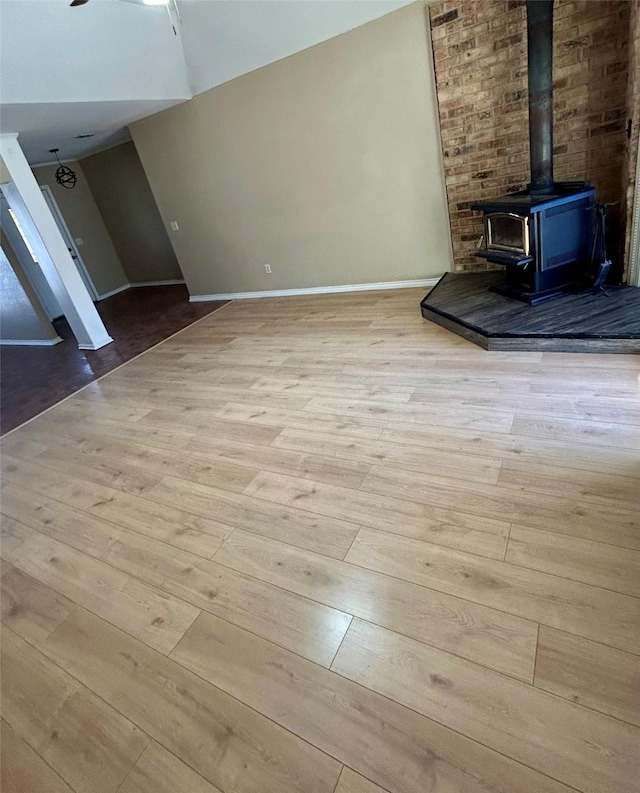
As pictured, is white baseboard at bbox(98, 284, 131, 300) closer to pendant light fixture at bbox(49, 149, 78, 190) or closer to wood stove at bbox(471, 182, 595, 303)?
pendant light fixture at bbox(49, 149, 78, 190)

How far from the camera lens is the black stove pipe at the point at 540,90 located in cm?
276

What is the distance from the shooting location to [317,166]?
14.8 ft

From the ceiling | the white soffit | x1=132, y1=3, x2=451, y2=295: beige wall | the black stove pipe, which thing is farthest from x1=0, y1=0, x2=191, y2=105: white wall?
the black stove pipe

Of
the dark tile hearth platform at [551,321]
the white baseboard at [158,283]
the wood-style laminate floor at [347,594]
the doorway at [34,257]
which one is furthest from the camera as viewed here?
the white baseboard at [158,283]

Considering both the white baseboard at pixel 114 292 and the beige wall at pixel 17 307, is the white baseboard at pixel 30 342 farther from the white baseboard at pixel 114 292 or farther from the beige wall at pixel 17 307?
the white baseboard at pixel 114 292

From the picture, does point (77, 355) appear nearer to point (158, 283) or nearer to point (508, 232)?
point (158, 283)

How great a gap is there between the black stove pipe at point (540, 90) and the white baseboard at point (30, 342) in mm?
6090

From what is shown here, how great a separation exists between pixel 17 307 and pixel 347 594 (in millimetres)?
6412

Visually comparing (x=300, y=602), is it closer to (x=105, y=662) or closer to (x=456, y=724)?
(x=456, y=724)

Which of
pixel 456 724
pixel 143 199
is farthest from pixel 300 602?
pixel 143 199

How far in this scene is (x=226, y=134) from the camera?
489cm

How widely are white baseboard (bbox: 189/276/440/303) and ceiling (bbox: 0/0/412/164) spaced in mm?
2281

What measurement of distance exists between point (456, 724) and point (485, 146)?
13.4ft

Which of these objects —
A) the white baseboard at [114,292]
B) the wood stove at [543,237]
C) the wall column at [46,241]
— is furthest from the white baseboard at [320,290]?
the white baseboard at [114,292]
